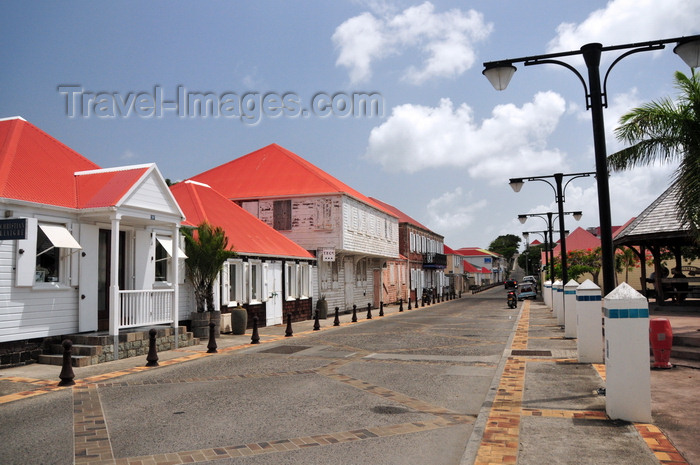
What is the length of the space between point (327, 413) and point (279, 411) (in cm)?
68

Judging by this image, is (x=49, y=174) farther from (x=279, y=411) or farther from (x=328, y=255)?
(x=328, y=255)

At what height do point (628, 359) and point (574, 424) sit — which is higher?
point (628, 359)

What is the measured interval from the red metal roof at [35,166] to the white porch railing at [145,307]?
104 inches

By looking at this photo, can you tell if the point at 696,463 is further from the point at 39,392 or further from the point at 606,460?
the point at 39,392

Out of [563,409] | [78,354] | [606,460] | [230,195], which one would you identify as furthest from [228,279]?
[606,460]

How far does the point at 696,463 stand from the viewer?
16.9 feet

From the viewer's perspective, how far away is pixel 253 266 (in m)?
21.9

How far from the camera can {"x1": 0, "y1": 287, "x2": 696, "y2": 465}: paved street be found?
5.76 meters

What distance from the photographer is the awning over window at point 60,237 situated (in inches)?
481

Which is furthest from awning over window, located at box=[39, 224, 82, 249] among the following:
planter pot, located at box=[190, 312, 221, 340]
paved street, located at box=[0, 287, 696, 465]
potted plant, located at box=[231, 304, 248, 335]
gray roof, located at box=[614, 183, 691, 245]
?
gray roof, located at box=[614, 183, 691, 245]

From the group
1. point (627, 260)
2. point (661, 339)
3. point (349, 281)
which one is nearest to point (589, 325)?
point (661, 339)

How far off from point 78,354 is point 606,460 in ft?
36.8

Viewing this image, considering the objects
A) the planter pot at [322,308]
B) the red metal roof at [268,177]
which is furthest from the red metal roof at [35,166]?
the red metal roof at [268,177]

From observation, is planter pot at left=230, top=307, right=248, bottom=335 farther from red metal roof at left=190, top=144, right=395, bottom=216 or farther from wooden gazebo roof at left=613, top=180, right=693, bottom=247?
wooden gazebo roof at left=613, top=180, right=693, bottom=247
